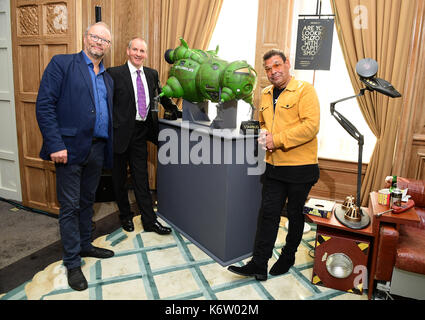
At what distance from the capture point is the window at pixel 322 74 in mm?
3088

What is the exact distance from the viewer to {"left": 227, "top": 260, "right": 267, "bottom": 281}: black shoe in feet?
7.09

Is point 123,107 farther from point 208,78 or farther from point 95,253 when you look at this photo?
point 95,253

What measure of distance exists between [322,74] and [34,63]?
2614 mm

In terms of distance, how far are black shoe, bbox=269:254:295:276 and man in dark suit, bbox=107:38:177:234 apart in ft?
3.13

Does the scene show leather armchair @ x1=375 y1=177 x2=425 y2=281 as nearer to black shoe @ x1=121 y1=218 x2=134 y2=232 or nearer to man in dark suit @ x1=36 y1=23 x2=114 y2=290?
man in dark suit @ x1=36 y1=23 x2=114 y2=290

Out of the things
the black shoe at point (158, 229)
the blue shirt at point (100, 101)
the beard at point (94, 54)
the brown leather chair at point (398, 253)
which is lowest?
the black shoe at point (158, 229)

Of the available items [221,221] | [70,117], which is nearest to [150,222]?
[221,221]

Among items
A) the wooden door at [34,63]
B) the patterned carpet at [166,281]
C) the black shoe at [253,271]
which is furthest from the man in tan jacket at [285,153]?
the wooden door at [34,63]

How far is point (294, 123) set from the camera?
78.3 inches

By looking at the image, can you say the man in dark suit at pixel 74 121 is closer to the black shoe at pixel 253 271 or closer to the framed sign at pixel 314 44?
the black shoe at pixel 253 271

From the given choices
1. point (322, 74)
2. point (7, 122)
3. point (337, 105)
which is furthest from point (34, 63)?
point (337, 105)

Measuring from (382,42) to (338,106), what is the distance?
640 mm

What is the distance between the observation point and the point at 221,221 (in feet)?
7.54

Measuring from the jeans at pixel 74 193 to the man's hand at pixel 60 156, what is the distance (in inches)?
2.4
